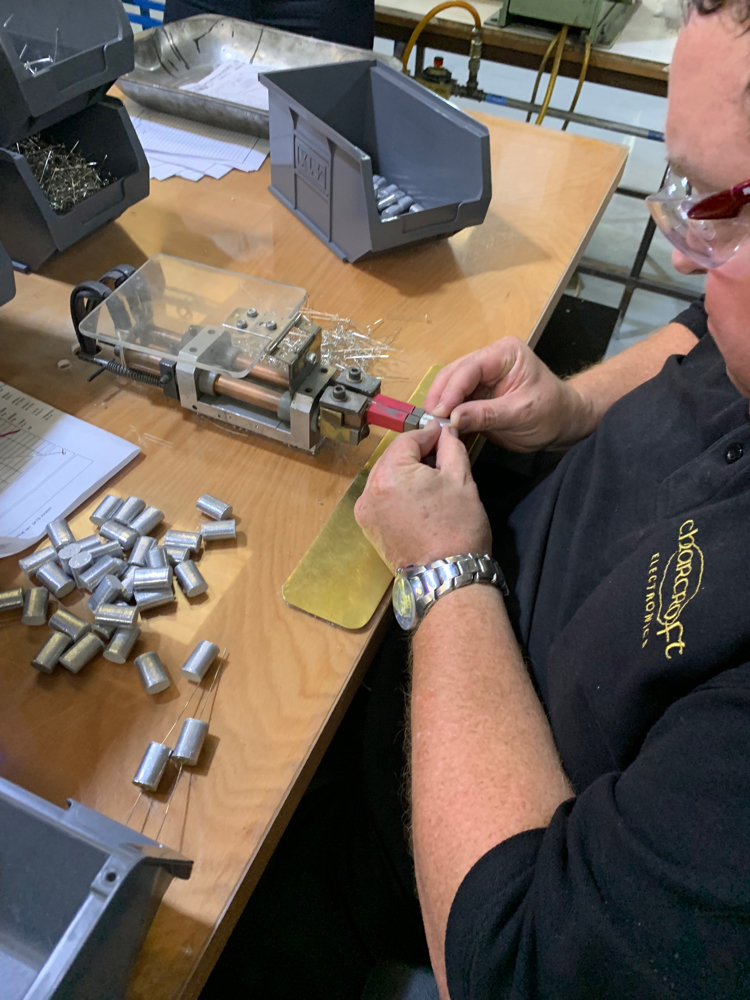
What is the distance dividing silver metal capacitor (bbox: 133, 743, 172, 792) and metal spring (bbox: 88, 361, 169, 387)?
0.49m

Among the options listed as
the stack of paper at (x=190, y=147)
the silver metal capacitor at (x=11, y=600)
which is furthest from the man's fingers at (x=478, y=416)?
the stack of paper at (x=190, y=147)

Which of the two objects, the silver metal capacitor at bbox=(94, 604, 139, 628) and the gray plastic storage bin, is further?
the gray plastic storage bin

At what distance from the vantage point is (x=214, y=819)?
590mm

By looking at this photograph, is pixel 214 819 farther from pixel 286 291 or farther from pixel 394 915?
pixel 286 291

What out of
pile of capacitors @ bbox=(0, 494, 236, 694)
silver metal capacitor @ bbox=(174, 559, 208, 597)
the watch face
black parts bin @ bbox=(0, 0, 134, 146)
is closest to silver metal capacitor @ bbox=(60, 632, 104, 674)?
pile of capacitors @ bbox=(0, 494, 236, 694)

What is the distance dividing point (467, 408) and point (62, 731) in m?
0.61

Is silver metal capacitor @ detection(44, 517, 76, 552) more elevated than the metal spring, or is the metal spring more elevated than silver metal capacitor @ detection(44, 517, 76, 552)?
the metal spring

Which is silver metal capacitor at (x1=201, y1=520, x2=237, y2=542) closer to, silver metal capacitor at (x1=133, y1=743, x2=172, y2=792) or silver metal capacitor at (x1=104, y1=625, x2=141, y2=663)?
silver metal capacitor at (x1=104, y1=625, x2=141, y2=663)

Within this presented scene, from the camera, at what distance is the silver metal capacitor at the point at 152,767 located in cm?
60

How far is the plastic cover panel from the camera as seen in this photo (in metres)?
0.90

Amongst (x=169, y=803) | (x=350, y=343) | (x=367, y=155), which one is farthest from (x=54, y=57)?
(x=169, y=803)

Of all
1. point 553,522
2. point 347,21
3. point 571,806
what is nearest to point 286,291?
point 553,522

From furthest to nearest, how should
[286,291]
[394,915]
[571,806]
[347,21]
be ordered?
[347,21] → [286,291] → [394,915] → [571,806]

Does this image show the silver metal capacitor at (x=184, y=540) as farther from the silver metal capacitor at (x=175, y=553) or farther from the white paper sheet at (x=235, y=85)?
the white paper sheet at (x=235, y=85)
